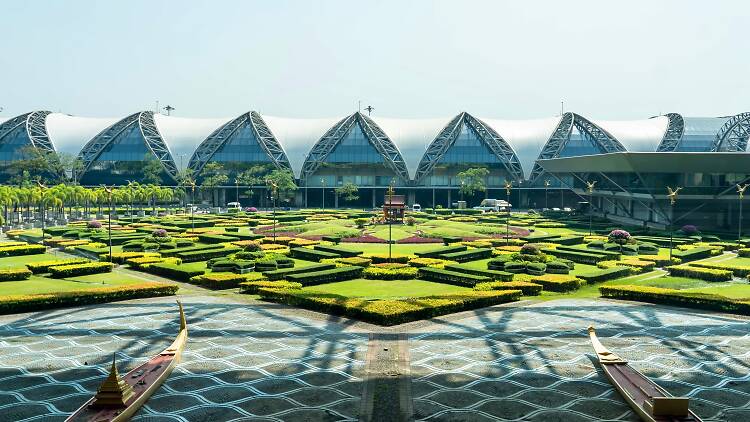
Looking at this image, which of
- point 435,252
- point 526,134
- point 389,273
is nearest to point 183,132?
point 526,134

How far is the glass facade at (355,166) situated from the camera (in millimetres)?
138375

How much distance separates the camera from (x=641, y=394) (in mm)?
17453

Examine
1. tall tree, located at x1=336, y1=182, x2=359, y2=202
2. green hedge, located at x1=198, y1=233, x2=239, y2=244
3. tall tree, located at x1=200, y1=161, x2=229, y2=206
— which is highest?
tall tree, located at x1=200, y1=161, x2=229, y2=206

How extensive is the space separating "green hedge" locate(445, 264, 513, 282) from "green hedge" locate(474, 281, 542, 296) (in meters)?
2.31

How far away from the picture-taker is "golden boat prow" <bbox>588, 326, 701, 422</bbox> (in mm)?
15281

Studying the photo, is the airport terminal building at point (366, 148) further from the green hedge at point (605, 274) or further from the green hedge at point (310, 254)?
the green hedge at point (605, 274)

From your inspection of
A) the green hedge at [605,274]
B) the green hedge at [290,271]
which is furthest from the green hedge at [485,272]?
the green hedge at [290,271]

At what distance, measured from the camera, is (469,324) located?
91.1ft

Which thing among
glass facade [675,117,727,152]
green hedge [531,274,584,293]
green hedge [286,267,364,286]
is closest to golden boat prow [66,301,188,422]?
green hedge [286,267,364,286]

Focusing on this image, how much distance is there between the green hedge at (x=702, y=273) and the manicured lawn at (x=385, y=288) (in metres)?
16.8

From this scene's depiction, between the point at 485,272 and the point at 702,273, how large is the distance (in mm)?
15008

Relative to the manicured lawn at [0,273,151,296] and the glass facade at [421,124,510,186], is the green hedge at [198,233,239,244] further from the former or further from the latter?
the glass facade at [421,124,510,186]

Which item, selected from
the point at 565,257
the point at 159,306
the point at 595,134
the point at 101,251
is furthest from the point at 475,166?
the point at 159,306

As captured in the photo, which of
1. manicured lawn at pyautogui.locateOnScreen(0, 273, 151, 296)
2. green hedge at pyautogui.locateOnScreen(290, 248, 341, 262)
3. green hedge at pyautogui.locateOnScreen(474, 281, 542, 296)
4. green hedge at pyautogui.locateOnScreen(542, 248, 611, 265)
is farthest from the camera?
green hedge at pyautogui.locateOnScreen(290, 248, 341, 262)
